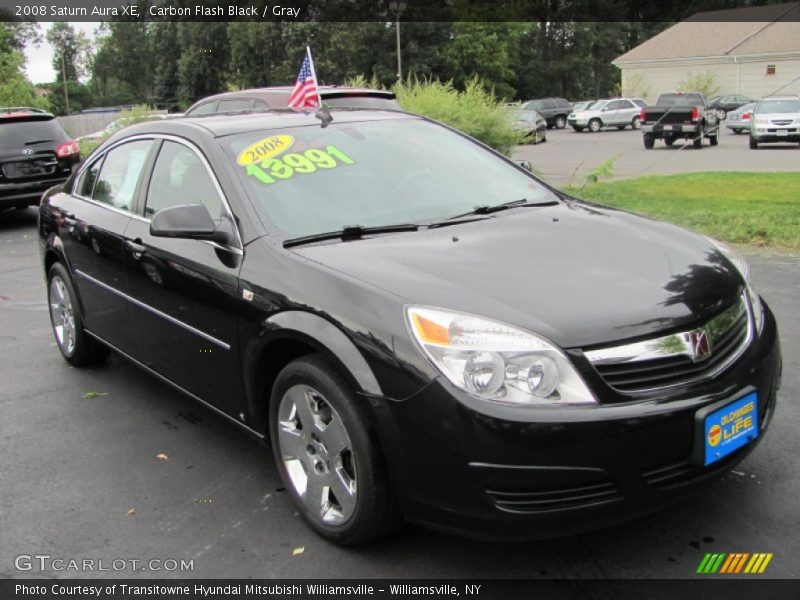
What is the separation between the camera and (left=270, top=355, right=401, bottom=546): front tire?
2.77m

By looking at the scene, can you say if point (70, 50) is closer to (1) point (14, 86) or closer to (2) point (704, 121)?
(1) point (14, 86)

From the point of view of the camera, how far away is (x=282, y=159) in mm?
3703

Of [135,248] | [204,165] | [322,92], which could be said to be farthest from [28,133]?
[204,165]

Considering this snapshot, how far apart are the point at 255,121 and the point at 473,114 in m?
10.3

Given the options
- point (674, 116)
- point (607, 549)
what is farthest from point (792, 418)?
point (674, 116)

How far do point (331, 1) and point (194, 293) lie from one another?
208 ft

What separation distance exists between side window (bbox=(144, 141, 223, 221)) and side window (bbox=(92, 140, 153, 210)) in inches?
9.0

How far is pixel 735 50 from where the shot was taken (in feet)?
170

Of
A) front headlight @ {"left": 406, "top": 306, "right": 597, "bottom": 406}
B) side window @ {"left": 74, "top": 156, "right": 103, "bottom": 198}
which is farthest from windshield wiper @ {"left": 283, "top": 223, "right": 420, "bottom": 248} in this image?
side window @ {"left": 74, "top": 156, "right": 103, "bottom": 198}

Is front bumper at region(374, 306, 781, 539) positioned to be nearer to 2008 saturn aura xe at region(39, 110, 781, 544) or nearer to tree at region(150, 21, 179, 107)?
2008 saturn aura xe at region(39, 110, 781, 544)

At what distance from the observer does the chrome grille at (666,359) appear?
100 inches

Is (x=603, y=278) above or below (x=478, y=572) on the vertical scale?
above

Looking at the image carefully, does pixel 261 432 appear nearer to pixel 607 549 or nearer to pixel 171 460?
pixel 171 460

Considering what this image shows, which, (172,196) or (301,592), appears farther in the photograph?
(172,196)
